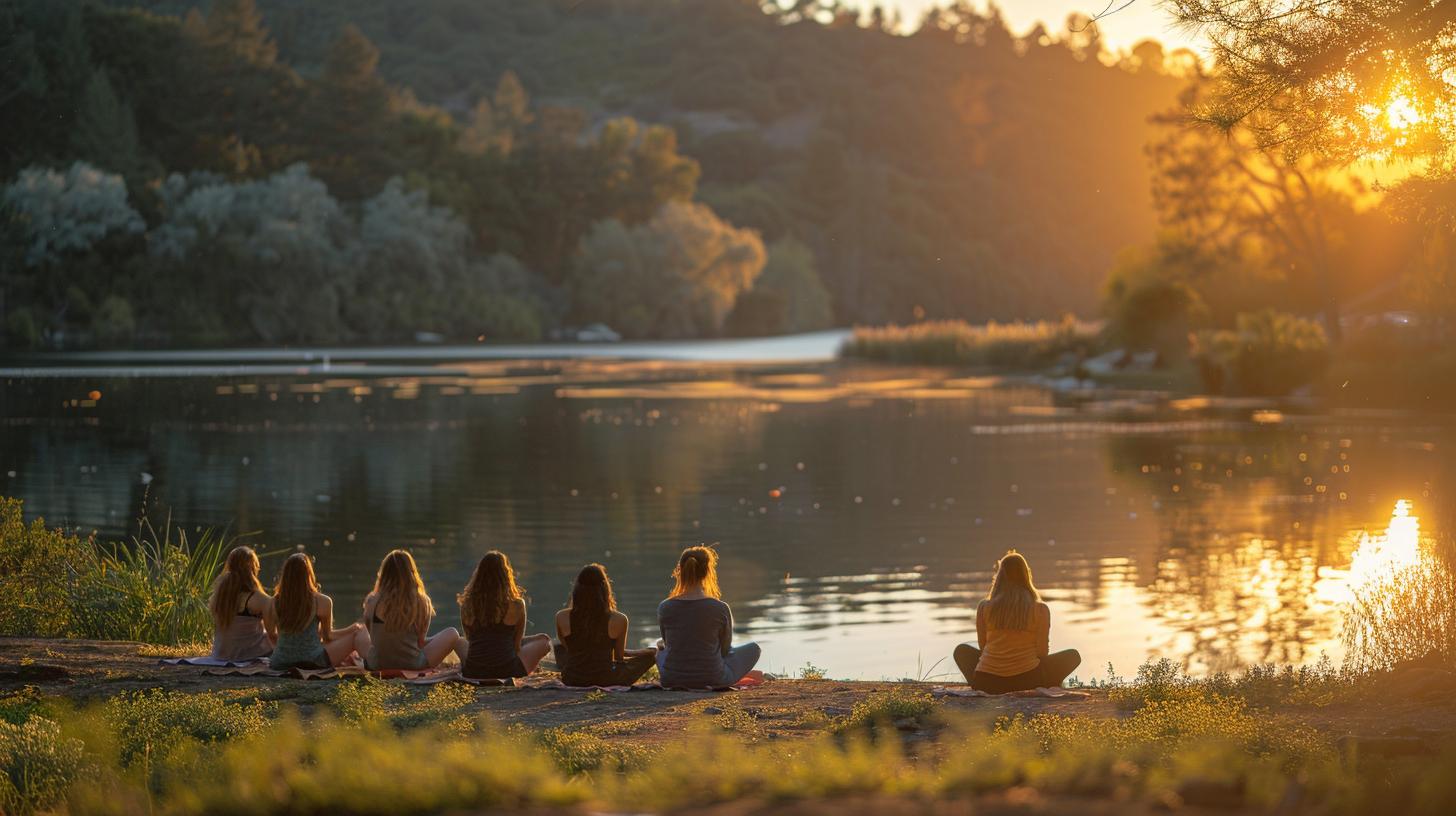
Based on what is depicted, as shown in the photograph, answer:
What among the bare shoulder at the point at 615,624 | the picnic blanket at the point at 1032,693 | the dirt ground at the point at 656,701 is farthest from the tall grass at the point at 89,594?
the picnic blanket at the point at 1032,693

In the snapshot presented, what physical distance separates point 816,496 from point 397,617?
52.5 feet

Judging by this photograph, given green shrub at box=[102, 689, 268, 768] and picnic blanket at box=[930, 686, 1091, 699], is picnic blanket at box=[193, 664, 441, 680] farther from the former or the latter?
picnic blanket at box=[930, 686, 1091, 699]

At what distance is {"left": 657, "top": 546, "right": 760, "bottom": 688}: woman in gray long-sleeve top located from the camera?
420 inches

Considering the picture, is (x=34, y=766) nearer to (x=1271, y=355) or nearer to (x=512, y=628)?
(x=512, y=628)

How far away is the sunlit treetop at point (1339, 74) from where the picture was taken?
32.4 feet

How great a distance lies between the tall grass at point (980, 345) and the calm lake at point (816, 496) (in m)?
18.1

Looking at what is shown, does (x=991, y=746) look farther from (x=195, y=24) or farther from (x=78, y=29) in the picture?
(x=195, y=24)

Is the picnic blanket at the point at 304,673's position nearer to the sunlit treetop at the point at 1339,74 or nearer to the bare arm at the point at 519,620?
the bare arm at the point at 519,620

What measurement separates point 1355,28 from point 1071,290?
178331mm

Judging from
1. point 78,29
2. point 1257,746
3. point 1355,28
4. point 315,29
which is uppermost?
point 315,29

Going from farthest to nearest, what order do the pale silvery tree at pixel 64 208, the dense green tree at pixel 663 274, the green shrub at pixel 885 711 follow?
1. the dense green tree at pixel 663 274
2. the pale silvery tree at pixel 64 208
3. the green shrub at pixel 885 711

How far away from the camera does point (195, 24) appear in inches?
4181

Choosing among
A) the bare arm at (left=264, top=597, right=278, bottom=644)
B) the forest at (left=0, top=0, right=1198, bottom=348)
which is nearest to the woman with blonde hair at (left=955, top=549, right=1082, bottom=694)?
the bare arm at (left=264, top=597, right=278, bottom=644)

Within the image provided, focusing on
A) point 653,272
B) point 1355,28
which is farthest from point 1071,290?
point 1355,28
